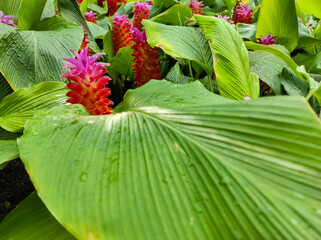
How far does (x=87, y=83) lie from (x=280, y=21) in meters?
0.94

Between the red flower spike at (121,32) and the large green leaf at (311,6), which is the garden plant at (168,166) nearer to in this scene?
the red flower spike at (121,32)

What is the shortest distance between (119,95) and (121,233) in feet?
3.07

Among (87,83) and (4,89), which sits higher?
(87,83)

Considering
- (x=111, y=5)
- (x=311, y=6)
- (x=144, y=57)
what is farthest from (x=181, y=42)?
(x=111, y=5)

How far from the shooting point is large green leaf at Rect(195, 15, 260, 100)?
0.78 m

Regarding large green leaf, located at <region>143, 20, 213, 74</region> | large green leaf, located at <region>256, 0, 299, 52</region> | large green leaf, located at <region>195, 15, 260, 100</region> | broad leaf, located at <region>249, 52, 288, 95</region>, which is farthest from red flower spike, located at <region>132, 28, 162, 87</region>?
large green leaf, located at <region>256, 0, 299, 52</region>

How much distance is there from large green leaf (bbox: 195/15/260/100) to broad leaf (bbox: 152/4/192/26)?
430 millimetres

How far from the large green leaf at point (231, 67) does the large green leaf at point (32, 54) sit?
45 centimetres

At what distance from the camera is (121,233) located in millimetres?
335

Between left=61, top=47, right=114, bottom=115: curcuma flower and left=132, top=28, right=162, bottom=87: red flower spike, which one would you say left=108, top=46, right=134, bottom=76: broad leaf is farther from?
left=61, top=47, right=114, bottom=115: curcuma flower

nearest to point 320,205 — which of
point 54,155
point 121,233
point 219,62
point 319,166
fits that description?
point 319,166

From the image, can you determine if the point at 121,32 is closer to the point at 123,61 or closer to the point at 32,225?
the point at 123,61

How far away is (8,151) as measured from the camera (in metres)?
0.54

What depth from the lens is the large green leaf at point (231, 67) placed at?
0.78 meters
